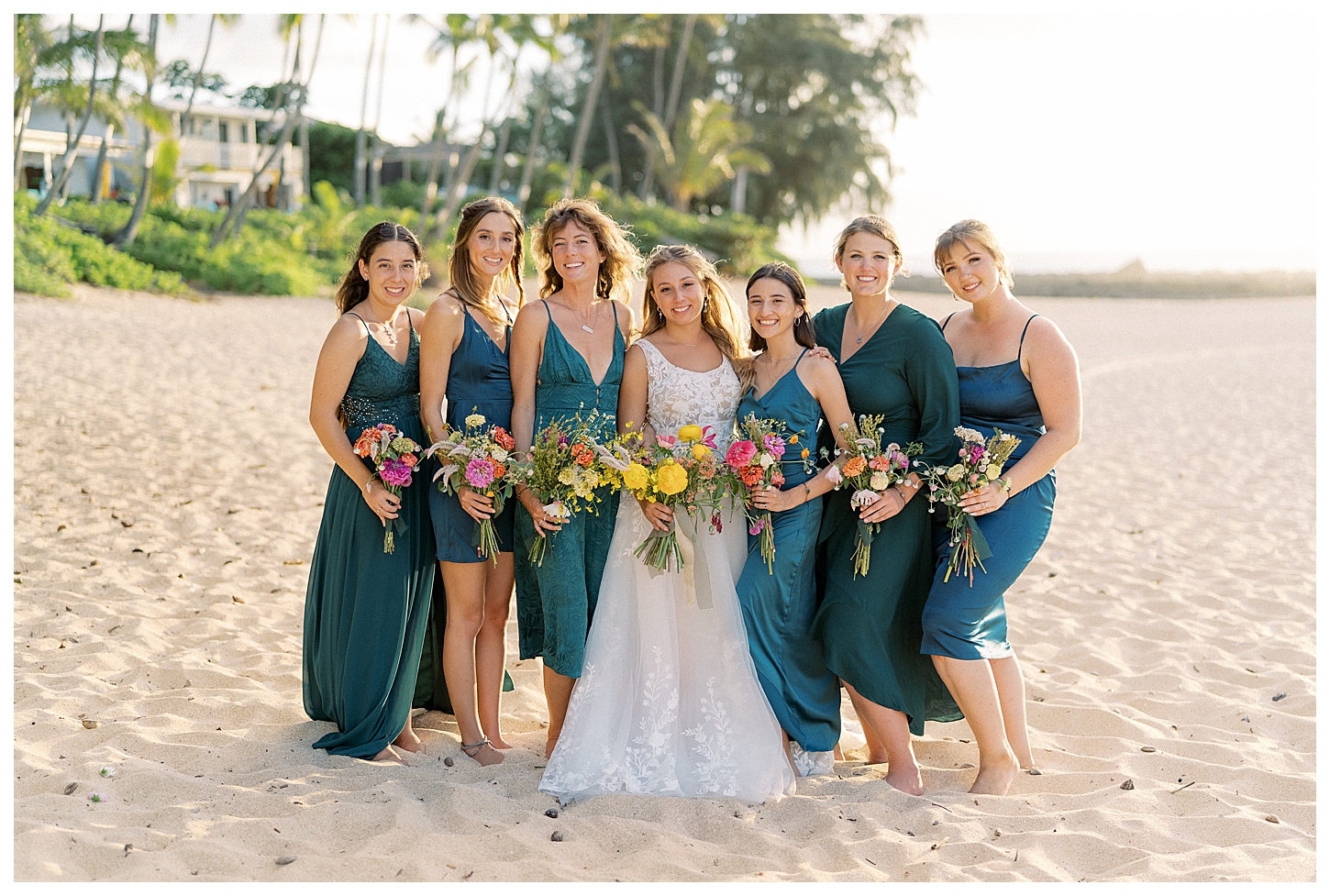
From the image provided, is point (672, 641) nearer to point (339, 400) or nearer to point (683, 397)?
point (683, 397)

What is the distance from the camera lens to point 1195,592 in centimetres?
A: 732

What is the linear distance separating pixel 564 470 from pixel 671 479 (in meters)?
0.43

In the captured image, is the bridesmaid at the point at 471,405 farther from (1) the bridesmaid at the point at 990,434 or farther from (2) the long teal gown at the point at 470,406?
(1) the bridesmaid at the point at 990,434

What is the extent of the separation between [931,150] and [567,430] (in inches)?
1795

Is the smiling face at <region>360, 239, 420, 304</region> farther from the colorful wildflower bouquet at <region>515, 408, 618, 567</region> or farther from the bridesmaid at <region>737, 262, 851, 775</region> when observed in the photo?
the bridesmaid at <region>737, 262, 851, 775</region>

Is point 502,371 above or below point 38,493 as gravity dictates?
above

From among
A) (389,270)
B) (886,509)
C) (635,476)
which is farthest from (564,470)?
(886,509)

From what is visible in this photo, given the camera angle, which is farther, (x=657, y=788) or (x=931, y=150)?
(x=931, y=150)

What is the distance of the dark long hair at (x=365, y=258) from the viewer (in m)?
4.57

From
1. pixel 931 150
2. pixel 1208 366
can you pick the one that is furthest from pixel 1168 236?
pixel 1208 366

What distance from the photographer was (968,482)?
14.0ft

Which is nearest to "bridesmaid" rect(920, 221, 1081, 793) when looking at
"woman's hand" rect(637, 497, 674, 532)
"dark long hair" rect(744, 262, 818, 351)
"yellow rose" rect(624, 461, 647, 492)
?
"dark long hair" rect(744, 262, 818, 351)

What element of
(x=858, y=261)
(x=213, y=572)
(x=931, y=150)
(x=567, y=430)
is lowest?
(x=213, y=572)
